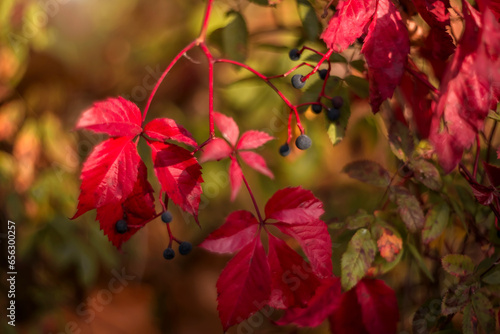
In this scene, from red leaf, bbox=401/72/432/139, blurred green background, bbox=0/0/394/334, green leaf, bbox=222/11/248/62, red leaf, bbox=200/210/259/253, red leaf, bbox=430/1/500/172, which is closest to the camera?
red leaf, bbox=430/1/500/172

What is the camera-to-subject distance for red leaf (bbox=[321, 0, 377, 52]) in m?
0.48

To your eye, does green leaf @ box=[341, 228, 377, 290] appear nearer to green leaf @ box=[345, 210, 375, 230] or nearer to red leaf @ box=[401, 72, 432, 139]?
green leaf @ box=[345, 210, 375, 230]

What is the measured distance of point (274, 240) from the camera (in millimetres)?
544

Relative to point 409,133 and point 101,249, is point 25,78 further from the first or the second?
point 409,133

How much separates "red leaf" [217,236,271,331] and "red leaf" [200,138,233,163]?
0.14 metres

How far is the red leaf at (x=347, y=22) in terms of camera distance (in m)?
0.48

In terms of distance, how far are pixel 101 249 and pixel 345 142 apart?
0.86 meters

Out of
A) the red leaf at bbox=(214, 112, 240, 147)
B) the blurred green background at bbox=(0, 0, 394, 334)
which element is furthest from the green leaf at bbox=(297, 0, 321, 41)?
the red leaf at bbox=(214, 112, 240, 147)

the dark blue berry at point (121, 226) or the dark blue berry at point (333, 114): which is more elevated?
the dark blue berry at point (333, 114)

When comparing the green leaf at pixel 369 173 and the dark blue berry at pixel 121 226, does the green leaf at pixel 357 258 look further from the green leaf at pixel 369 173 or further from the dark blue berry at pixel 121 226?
the dark blue berry at pixel 121 226

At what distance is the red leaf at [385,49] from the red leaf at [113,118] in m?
0.27

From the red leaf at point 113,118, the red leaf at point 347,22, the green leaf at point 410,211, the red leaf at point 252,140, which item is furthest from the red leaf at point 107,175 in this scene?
the green leaf at point 410,211

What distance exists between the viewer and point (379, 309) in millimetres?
666

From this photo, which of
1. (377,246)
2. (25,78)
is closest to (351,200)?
(377,246)
